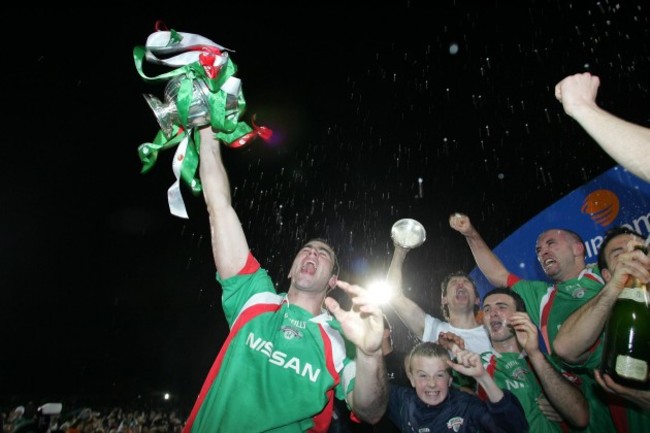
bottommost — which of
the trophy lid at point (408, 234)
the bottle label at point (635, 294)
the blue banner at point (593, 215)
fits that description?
the bottle label at point (635, 294)

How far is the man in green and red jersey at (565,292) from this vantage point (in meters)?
3.23

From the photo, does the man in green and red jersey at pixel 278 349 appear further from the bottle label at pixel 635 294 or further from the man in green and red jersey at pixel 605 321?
the bottle label at pixel 635 294

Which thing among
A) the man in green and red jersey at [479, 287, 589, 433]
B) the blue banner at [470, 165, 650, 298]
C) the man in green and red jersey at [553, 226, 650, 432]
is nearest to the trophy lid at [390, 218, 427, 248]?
the man in green and red jersey at [479, 287, 589, 433]

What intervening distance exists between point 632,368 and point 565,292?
5.33ft

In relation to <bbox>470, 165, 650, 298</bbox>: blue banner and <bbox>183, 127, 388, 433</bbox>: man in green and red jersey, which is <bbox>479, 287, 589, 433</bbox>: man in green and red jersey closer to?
<bbox>183, 127, 388, 433</bbox>: man in green and red jersey

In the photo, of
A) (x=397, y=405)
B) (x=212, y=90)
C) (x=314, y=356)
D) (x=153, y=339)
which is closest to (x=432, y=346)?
(x=397, y=405)

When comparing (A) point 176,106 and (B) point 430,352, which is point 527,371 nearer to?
(B) point 430,352

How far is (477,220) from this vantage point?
603 inches

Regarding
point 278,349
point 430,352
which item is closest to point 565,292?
point 430,352

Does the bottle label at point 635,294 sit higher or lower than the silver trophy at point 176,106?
lower

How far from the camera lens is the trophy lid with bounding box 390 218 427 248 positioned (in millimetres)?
4656

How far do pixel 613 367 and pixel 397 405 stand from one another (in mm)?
1670

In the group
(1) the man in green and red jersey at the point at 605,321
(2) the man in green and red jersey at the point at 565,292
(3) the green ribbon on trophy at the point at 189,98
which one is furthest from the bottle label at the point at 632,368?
(3) the green ribbon on trophy at the point at 189,98

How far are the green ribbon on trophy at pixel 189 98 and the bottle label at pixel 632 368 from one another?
9.59 feet
